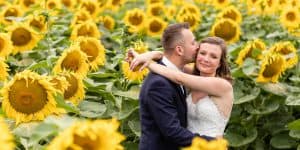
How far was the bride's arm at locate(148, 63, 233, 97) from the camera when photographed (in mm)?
3611

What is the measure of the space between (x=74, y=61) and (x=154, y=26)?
8.46 feet

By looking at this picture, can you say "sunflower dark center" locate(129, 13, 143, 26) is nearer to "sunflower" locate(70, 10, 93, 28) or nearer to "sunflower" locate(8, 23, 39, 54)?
"sunflower" locate(70, 10, 93, 28)

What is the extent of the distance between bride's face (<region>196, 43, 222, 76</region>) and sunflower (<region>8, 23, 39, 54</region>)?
184cm

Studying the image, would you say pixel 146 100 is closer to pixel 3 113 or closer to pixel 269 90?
pixel 3 113

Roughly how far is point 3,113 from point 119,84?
1.49 m

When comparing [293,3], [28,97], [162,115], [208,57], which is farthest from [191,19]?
[28,97]

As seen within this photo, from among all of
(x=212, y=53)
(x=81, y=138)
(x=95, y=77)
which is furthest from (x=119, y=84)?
(x=81, y=138)

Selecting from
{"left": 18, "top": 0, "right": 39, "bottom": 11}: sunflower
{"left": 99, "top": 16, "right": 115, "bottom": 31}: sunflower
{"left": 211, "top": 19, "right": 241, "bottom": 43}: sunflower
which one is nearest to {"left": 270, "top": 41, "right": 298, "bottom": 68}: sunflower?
{"left": 211, "top": 19, "right": 241, "bottom": 43}: sunflower

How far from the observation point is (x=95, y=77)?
4.98 m

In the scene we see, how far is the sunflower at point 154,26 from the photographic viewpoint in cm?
682

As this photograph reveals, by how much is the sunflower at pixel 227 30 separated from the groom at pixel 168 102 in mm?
2524

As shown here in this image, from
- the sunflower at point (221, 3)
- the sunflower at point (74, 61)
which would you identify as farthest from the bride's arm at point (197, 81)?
the sunflower at point (221, 3)

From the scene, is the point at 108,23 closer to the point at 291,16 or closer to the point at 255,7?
the point at 255,7

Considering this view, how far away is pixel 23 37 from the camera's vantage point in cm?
529
